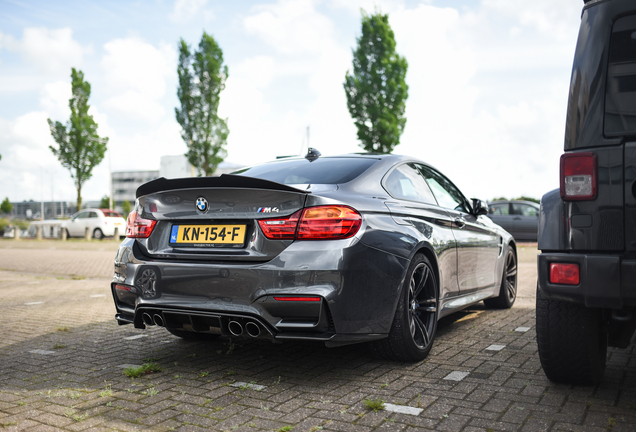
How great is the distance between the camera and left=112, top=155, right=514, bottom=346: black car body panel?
314 centimetres

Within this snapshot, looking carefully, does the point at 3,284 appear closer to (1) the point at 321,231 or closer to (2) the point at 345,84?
(1) the point at 321,231

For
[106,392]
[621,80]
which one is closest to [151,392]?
[106,392]

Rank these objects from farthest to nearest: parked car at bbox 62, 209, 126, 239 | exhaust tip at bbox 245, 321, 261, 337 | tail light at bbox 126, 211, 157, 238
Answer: parked car at bbox 62, 209, 126, 239, tail light at bbox 126, 211, 157, 238, exhaust tip at bbox 245, 321, 261, 337

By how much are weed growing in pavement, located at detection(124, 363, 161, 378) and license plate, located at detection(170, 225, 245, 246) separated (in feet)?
2.80

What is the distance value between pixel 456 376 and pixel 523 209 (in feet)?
60.2

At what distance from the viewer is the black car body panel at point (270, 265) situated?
314cm

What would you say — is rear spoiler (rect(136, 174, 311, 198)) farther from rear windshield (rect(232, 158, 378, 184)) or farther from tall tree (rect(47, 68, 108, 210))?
tall tree (rect(47, 68, 108, 210))

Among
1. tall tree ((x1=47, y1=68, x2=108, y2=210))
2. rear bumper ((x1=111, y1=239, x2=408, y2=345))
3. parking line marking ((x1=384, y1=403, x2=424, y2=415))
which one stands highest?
tall tree ((x1=47, y1=68, x2=108, y2=210))

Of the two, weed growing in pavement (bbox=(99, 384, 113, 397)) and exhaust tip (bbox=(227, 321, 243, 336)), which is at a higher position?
exhaust tip (bbox=(227, 321, 243, 336))

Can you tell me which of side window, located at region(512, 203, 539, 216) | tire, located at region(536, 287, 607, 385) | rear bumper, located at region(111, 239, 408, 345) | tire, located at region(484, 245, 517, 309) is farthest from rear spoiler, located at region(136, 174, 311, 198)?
side window, located at region(512, 203, 539, 216)

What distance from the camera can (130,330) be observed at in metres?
5.18

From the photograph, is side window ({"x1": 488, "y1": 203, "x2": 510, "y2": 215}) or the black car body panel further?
side window ({"x1": 488, "y1": 203, "x2": 510, "y2": 215})

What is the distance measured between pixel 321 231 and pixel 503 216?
62.0 feet

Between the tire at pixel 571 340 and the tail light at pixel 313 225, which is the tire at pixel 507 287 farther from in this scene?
the tail light at pixel 313 225
